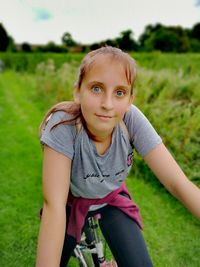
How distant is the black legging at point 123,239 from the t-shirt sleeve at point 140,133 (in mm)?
418

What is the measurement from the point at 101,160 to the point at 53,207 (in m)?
0.37

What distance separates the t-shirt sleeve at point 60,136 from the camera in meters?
1.86

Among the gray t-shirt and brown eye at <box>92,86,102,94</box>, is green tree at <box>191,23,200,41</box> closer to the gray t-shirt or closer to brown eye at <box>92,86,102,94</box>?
the gray t-shirt

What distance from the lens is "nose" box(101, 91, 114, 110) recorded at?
1.75m

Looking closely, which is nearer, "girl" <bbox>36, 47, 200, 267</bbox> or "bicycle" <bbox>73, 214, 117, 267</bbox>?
"girl" <bbox>36, 47, 200, 267</bbox>

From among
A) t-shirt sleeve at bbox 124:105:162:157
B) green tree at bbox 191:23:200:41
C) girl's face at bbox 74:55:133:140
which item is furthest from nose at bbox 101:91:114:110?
green tree at bbox 191:23:200:41

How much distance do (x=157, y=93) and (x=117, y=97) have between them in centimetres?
601

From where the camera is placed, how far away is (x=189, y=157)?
5.52 meters

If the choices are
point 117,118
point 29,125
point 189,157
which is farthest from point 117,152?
point 29,125

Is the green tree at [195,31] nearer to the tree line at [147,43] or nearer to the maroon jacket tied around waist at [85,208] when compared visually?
the tree line at [147,43]

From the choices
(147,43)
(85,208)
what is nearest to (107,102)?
(85,208)

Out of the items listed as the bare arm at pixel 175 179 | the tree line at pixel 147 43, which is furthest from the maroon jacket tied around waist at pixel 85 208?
the tree line at pixel 147 43

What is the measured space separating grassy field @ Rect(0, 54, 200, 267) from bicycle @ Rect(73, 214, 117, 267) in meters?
0.83

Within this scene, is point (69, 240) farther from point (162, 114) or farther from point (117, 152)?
point (162, 114)
